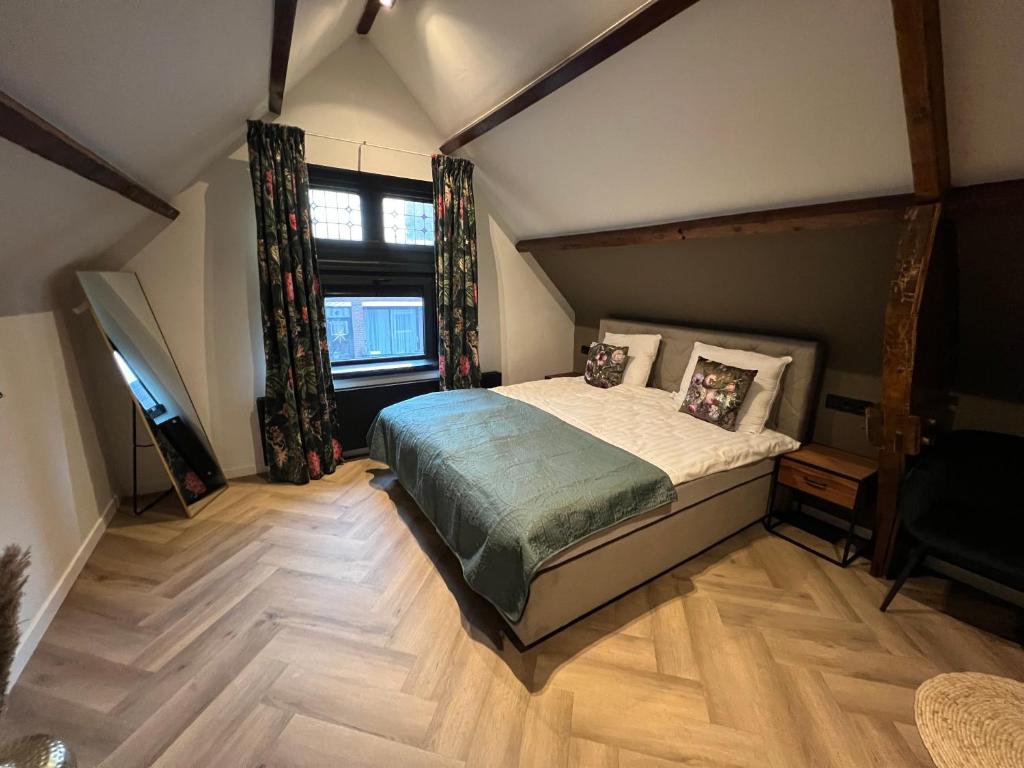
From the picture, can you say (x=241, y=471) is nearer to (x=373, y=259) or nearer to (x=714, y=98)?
(x=373, y=259)

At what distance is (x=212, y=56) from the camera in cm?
158

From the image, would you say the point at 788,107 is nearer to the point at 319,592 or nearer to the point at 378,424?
the point at 378,424

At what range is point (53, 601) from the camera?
172 cm

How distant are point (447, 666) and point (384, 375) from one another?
2386 mm

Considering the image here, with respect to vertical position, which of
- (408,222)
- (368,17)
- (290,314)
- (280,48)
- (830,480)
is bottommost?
(830,480)

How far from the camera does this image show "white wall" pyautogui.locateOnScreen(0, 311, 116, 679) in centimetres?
159

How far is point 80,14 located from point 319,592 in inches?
80.0

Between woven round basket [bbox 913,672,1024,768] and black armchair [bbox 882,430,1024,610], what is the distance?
0.38 metres

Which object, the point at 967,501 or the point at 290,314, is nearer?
the point at 967,501

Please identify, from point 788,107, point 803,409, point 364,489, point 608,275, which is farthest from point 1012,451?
point 364,489

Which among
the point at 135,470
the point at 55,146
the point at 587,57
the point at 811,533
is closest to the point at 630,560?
the point at 811,533

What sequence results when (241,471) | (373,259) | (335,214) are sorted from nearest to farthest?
(241,471)
(335,214)
(373,259)

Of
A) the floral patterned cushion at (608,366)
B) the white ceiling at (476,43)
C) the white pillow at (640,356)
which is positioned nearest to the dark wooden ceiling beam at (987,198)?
the white ceiling at (476,43)

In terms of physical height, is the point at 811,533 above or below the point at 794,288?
below
